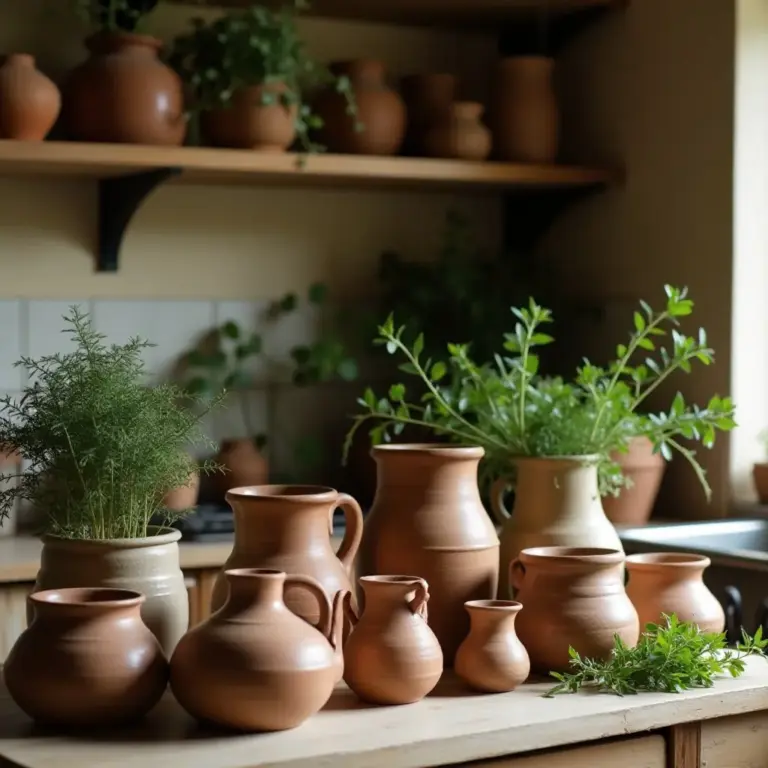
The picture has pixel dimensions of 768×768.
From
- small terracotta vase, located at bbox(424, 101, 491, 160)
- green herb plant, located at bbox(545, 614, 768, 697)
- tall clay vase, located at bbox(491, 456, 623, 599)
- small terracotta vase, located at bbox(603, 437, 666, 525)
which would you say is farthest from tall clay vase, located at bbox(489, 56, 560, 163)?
green herb plant, located at bbox(545, 614, 768, 697)

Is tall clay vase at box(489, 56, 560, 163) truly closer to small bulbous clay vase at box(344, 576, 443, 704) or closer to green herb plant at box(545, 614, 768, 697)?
green herb plant at box(545, 614, 768, 697)

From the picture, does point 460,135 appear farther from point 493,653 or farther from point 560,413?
point 493,653

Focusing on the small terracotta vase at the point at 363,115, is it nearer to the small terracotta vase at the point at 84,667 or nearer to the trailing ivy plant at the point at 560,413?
the trailing ivy plant at the point at 560,413

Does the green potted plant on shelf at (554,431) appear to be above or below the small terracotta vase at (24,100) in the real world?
below

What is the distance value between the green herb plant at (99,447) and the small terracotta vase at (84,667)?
0.15m

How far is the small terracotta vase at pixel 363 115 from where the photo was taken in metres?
3.29

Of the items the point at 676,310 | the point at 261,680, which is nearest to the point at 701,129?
the point at 676,310

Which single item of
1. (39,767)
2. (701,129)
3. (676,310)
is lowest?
(39,767)

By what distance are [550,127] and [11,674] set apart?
2404 millimetres

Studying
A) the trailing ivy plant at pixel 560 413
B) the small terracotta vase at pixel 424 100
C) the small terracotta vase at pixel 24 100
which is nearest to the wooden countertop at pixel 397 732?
the trailing ivy plant at pixel 560 413

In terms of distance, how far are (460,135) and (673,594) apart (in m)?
1.83

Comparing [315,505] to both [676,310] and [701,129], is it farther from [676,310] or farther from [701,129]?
[701,129]

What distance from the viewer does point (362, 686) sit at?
1519 mm

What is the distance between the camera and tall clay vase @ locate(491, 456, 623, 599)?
5.99ft
